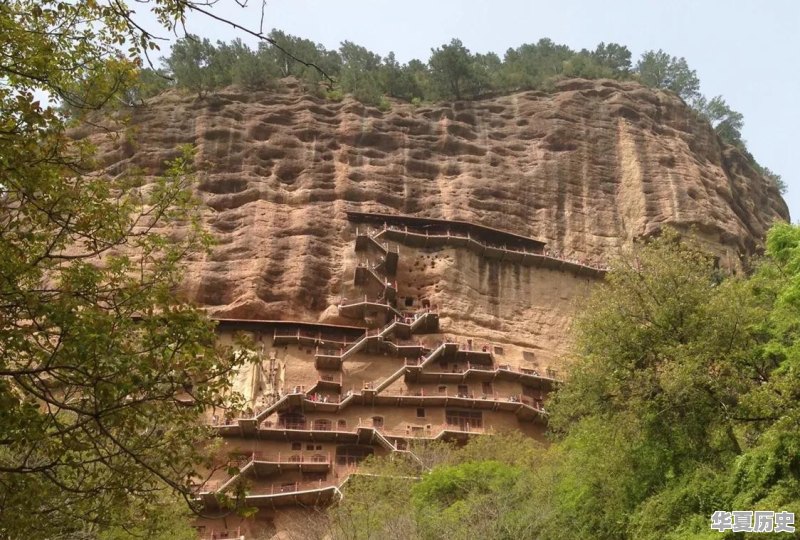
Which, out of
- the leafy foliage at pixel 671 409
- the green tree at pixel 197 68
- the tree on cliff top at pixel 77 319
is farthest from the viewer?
the green tree at pixel 197 68

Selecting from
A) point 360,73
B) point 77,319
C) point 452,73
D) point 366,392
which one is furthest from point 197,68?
point 77,319

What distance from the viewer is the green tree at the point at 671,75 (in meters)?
59.5

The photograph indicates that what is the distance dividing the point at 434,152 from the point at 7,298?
1524 inches

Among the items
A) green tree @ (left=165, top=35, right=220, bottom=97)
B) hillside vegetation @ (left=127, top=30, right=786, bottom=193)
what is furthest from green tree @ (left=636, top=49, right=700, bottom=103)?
green tree @ (left=165, top=35, right=220, bottom=97)

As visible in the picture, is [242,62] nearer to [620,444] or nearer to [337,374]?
[337,374]

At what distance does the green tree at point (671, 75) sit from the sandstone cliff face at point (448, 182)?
31.3ft

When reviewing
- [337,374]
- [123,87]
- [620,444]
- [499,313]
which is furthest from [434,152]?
[123,87]

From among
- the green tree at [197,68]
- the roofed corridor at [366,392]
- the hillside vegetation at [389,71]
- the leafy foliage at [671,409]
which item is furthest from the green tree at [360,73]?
the leafy foliage at [671,409]

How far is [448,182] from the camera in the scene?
43.0 meters

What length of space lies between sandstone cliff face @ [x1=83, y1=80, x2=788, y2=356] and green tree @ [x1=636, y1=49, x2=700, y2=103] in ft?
31.3

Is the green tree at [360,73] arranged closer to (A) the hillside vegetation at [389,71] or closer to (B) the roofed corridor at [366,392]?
(A) the hillside vegetation at [389,71]

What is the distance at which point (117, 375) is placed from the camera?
7043 mm

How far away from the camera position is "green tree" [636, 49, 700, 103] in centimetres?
5947

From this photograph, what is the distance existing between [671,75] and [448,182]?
26.3 m
